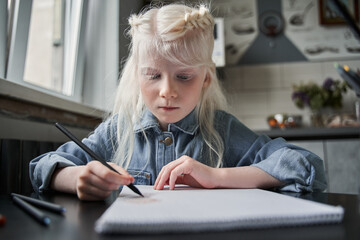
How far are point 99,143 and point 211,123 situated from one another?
32cm

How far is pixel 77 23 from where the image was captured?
6.51ft

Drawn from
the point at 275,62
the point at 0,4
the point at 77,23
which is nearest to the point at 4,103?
the point at 0,4

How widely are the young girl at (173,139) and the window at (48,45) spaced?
0.57 m

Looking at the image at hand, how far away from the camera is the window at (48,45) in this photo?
1.28m

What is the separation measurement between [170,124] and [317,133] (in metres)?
1.59

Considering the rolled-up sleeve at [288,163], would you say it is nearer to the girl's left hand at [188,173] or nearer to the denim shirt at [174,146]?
the denim shirt at [174,146]

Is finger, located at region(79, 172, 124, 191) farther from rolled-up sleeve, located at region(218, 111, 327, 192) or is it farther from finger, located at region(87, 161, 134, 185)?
rolled-up sleeve, located at region(218, 111, 327, 192)

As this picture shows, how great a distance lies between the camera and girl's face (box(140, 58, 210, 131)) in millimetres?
761

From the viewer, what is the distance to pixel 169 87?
29.3 inches

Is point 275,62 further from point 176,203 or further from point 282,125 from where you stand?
point 176,203

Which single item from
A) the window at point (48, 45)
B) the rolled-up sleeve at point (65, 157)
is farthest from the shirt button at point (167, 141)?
the window at point (48, 45)

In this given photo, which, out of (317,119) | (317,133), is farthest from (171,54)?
(317,119)

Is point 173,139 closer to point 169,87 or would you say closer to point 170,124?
point 170,124

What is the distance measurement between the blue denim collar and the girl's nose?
157 mm
